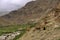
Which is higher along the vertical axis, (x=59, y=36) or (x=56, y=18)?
(x=56, y=18)

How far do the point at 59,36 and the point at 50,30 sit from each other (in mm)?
2391

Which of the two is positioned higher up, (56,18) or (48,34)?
(56,18)

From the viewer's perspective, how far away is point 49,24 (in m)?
24.1

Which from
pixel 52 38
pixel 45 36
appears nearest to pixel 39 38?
pixel 45 36

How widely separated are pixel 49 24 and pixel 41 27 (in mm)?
1114

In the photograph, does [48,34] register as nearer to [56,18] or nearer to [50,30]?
[50,30]

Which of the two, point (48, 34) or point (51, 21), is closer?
point (48, 34)

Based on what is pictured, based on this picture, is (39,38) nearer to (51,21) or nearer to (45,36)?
(45,36)

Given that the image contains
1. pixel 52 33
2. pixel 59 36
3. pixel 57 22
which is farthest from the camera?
pixel 57 22

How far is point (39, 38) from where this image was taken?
22.5 meters

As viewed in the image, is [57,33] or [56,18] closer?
[57,33]

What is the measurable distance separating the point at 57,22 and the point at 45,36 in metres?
2.73

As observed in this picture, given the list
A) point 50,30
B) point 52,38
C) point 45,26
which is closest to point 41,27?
point 45,26

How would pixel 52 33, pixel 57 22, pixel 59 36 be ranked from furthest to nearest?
1. pixel 57 22
2. pixel 52 33
3. pixel 59 36
